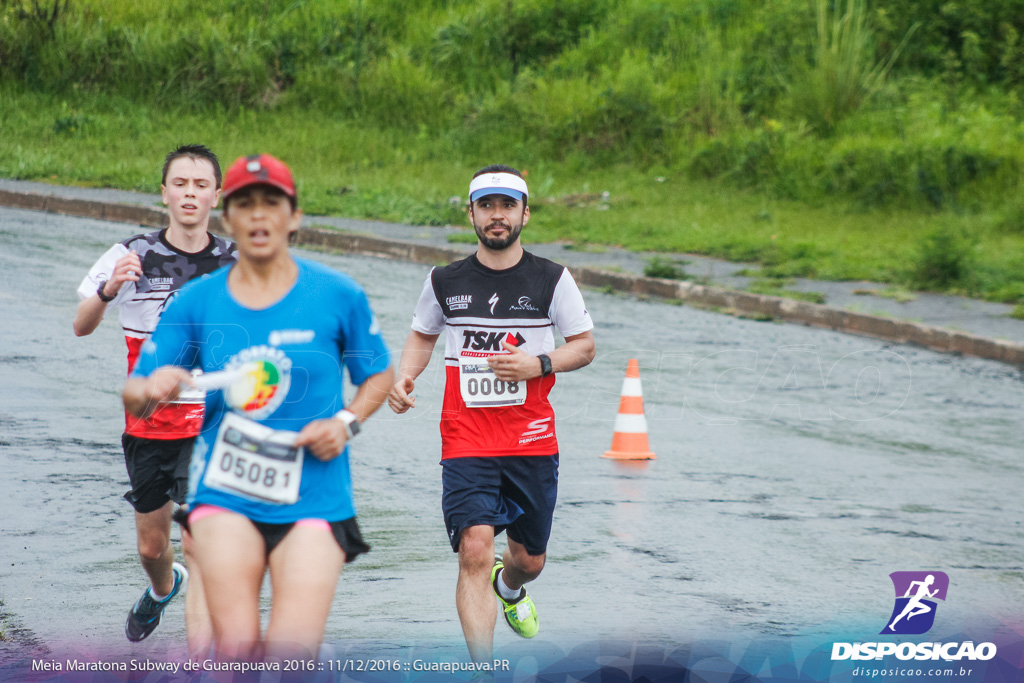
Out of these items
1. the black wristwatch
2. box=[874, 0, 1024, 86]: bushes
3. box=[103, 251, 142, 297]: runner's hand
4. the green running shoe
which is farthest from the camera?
A: box=[874, 0, 1024, 86]: bushes

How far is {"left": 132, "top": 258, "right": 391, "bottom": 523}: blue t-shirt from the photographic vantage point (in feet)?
11.8

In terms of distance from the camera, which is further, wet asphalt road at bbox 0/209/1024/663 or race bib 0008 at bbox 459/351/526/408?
wet asphalt road at bbox 0/209/1024/663

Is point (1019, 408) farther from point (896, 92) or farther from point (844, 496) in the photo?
point (896, 92)

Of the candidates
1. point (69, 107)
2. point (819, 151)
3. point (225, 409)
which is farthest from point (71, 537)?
point (69, 107)

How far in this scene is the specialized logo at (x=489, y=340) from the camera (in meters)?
5.08

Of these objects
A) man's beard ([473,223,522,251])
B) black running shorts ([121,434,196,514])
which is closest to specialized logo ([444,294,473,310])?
man's beard ([473,223,522,251])

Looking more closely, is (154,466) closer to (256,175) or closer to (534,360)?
(534,360)

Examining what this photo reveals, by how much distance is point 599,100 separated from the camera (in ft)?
92.0

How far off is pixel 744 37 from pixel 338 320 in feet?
92.2

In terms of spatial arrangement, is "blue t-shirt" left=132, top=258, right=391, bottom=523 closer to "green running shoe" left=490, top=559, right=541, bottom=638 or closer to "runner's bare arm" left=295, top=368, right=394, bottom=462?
"runner's bare arm" left=295, top=368, right=394, bottom=462

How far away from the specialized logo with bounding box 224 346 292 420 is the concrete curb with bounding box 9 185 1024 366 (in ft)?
36.4

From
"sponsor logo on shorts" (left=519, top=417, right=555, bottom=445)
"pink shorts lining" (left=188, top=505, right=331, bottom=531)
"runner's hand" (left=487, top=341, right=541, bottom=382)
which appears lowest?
"pink shorts lining" (left=188, top=505, right=331, bottom=531)

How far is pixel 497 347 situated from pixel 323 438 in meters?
1.62

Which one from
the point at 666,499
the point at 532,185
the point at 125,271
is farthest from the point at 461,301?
the point at 532,185
